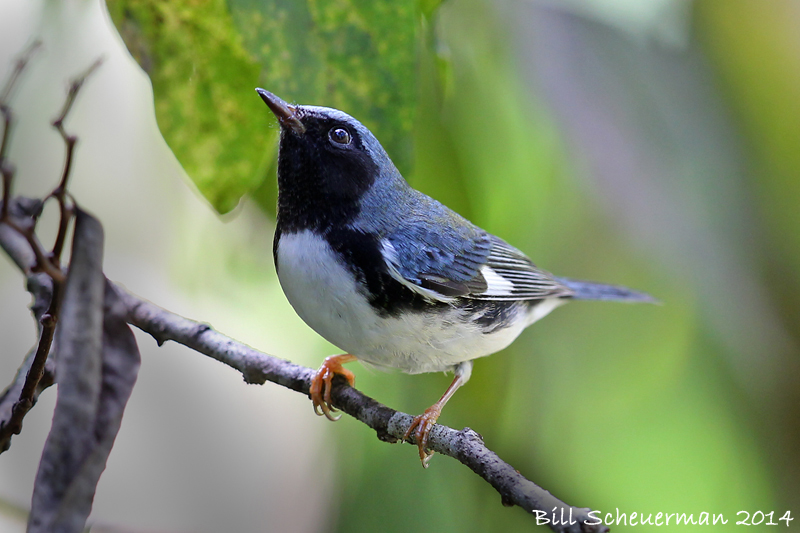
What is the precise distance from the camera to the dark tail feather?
2488 mm

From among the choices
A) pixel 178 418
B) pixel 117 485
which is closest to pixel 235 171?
pixel 178 418

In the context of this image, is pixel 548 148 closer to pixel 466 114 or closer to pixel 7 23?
pixel 466 114

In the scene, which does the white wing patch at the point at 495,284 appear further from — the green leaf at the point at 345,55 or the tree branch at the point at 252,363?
the green leaf at the point at 345,55

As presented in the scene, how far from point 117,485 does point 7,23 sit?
79.4 inches

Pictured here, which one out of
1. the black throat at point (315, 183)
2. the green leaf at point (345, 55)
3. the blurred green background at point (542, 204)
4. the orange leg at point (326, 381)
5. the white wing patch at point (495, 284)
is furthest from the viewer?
the white wing patch at point (495, 284)

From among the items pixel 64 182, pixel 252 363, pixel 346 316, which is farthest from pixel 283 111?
pixel 64 182

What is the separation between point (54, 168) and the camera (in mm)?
2541

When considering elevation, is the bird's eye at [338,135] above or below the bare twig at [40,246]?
above

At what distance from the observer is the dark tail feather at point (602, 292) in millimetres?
Result: 2488

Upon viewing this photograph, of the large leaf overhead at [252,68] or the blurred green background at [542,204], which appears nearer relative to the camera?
the large leaf overhead at [252,68]

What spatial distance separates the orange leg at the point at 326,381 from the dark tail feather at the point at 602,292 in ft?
3.18

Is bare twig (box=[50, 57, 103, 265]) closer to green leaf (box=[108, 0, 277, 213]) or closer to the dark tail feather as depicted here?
green leaf (box=[108, 0, 277, 213])

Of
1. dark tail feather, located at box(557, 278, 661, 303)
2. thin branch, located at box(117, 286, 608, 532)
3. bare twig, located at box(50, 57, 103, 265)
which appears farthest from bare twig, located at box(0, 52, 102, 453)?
dark tail feather, located at box(557, 278, 661, 303)

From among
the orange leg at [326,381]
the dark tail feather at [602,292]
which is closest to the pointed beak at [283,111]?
the orange leg at [326,381]
